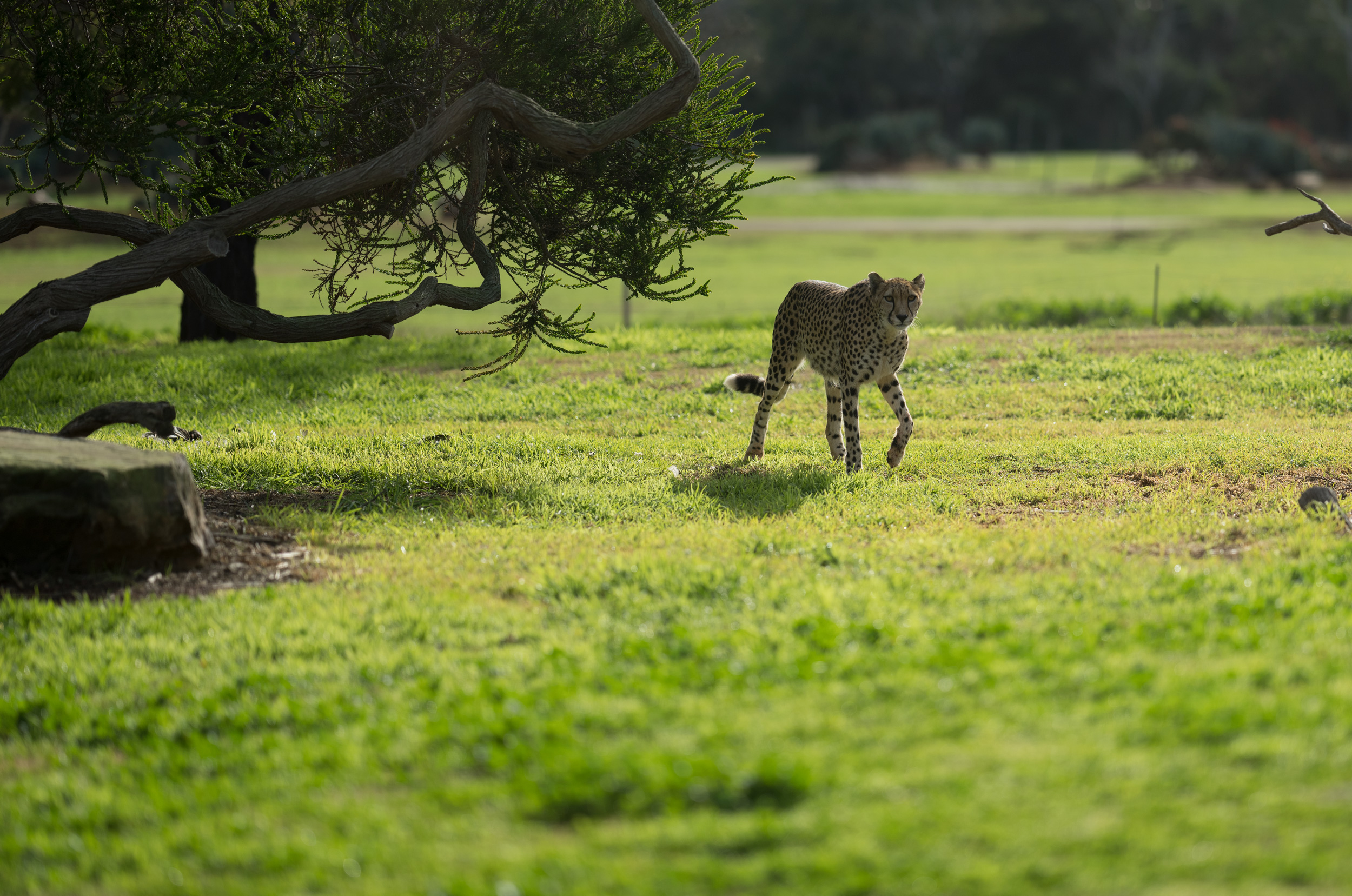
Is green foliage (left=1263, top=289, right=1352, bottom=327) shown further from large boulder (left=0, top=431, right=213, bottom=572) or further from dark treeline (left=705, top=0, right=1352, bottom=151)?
dark treeline (left=705, top=0, right=1352, bottom=151)

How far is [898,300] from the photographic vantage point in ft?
37.6

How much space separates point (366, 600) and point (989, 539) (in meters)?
4.17

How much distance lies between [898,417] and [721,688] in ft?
20.6

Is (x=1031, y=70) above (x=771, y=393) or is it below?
above

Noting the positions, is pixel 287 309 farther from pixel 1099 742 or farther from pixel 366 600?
pixel 1099 742

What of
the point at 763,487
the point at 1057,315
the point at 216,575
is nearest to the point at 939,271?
the point at 1057,315

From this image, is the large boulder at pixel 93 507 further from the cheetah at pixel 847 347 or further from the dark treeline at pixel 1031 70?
the dark treeline at pixel 1031 70

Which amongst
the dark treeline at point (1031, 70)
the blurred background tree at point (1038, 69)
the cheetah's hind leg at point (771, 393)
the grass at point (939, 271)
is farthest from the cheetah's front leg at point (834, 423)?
the dark treeline at point (1031, 70)

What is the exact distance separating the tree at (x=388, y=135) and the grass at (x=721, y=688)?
6.53ft

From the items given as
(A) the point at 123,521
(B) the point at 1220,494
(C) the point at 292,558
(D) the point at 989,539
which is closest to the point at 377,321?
(C) the point at 292,558

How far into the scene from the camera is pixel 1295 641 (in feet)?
22.1

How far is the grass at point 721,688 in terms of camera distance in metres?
4.88

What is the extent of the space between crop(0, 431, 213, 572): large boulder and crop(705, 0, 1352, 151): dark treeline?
251ft

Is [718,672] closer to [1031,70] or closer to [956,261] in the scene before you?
[956,261]
